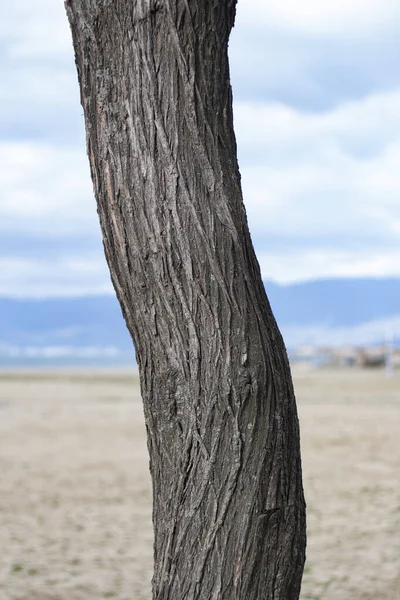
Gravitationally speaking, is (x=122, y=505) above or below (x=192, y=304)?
below

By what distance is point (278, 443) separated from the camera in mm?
2895

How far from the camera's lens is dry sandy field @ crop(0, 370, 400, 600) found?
7.30m

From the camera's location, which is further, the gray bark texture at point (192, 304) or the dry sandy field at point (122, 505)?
the dry sandy field at point (122, 505)

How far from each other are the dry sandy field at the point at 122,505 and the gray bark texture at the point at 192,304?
13.4ft

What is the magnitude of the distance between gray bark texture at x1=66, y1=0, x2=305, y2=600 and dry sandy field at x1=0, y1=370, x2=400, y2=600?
4.08 metres

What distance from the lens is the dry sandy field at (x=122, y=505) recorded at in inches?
288

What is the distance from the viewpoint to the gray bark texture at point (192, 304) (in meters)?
2.86

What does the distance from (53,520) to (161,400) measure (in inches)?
311

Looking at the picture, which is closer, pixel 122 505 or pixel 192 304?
pixel 192 304

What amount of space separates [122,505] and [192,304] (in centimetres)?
884

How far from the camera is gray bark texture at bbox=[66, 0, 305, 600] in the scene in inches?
112

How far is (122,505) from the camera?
444 inches

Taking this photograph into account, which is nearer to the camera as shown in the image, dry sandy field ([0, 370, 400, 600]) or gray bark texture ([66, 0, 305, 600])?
gray bark texture ([66, 0, 305, 600])

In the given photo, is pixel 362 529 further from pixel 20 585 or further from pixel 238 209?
pixel 238 209
